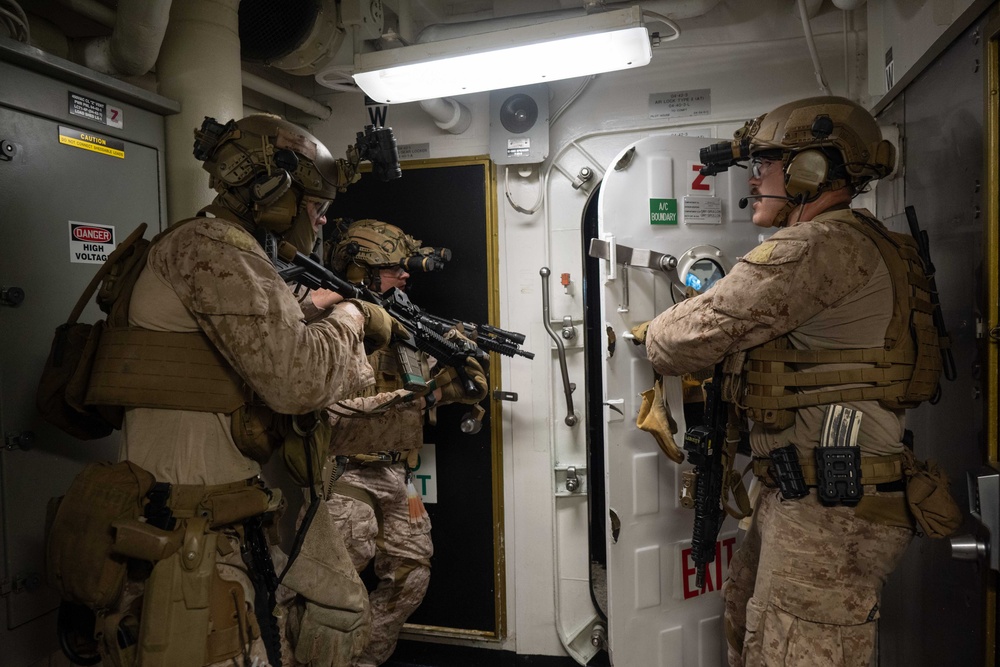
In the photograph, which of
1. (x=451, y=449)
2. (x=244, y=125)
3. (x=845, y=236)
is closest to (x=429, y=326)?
(x=451, y=449)

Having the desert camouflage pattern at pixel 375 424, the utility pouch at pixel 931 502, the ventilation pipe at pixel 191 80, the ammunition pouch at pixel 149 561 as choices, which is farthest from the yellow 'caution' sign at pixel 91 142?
the utility pouch at pixel 931 502

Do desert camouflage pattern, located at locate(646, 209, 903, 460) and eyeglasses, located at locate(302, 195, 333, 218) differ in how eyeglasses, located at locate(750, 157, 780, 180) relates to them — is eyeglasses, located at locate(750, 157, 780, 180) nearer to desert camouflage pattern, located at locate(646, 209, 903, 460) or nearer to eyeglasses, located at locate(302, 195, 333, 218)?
desert camouflage pattern, located at locate(646, 209, 903, 460)

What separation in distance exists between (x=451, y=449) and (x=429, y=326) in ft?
2.82

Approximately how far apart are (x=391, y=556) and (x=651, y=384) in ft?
5.21

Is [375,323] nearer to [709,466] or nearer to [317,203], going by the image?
[317,203]

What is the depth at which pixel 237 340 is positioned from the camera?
1718mm

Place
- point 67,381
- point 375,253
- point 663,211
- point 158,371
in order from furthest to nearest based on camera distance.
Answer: point 375,253 < point 663,211 < point 67,381 < point 158,371

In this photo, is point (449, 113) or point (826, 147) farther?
point (449, 113)

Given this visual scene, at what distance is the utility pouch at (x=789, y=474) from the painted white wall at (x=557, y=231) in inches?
61.7

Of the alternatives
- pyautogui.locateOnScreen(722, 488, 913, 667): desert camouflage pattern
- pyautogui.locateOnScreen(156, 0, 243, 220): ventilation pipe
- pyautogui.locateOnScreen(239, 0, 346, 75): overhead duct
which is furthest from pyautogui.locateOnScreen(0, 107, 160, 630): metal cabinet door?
pyautogui.locateOnScreen(722, 488, 913, 667): desert camouflage pattern

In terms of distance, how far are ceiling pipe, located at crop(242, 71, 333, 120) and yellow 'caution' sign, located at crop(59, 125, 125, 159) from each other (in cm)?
102

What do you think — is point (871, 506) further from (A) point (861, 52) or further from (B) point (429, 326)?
(A) point (861, 52)

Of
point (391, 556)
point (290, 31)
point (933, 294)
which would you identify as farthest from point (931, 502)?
point (290, 31)

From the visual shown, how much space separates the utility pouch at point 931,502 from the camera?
6.35ft
